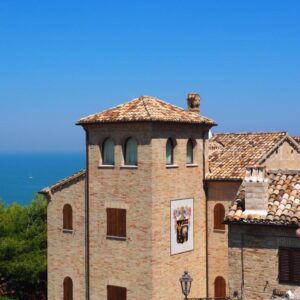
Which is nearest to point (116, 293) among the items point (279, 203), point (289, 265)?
point (289, 265)

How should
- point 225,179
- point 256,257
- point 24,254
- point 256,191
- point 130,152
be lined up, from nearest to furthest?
point 256,257 → point 256,191 → point 130,152 → point 225,179 → point 24,254

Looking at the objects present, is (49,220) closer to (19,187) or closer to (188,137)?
(188,137)

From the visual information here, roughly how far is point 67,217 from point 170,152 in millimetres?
6156

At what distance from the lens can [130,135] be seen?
2506 centimetres

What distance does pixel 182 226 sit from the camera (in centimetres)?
2602

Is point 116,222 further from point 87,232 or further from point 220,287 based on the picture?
point 220,287

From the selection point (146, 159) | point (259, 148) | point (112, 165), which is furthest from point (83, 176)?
point (259, 148)

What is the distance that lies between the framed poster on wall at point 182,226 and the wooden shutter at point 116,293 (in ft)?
8.60

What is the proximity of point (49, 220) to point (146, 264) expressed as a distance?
265 inches

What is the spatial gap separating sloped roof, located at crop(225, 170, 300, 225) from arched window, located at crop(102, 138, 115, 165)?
5781mm

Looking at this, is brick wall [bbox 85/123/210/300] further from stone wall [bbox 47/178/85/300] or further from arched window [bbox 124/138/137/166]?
stone wall [bbox 47/178/85/300]

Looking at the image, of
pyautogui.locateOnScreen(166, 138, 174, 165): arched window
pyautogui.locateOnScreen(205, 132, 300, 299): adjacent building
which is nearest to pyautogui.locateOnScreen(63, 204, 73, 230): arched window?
pyautogui.locateOnScreen(166, 138, 174, 165): arched window

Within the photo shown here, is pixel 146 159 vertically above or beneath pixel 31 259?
above

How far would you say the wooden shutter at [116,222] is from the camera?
25.4 metres
